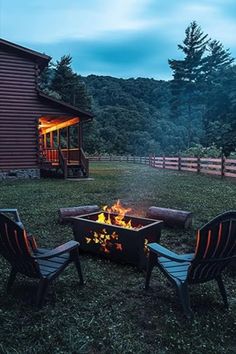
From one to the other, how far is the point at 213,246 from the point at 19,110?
47.7 feet

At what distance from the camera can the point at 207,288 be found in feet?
13.0

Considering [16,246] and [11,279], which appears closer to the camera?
[16,246]

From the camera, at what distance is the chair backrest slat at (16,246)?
3.27m

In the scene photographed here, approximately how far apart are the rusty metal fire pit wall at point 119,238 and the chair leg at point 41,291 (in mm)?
1428

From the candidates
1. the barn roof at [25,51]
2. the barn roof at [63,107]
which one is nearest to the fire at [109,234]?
→ the barn roof at [63,107]

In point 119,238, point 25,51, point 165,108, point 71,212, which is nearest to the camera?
point 119,238

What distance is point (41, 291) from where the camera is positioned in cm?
337

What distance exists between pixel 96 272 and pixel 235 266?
180 centimetres

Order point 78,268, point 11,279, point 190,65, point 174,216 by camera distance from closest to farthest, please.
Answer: point 11,279 → point 78,268 → point 174,216 → point 190,65

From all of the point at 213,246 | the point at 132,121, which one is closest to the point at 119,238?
the point at 213,246

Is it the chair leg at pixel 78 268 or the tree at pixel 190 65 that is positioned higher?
the tree at pixel 190 65

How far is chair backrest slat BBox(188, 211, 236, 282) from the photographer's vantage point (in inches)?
123

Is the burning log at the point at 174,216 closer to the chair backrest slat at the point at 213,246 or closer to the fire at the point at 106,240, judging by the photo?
the fire at the point at 106,240

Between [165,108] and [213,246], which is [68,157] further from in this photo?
[165,108]
